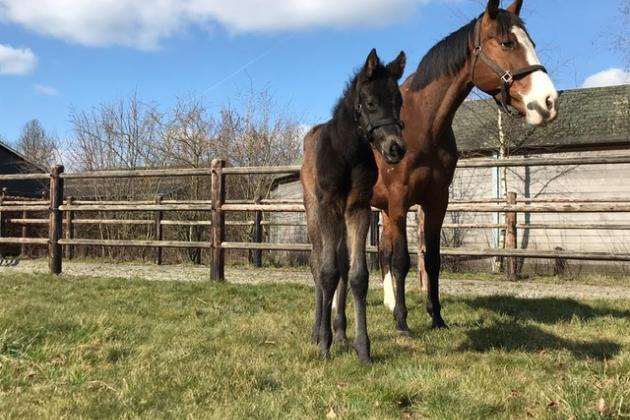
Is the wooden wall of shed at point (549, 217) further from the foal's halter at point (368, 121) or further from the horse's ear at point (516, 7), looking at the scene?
the foal's halter at point (368, 121)

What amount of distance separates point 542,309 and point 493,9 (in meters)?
3.15

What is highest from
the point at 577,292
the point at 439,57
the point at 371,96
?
the point at 439,57

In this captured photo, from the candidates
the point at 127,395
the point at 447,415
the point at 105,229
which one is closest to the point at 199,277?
the point at 127,395

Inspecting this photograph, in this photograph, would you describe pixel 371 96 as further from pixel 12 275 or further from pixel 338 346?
pixel 12 275

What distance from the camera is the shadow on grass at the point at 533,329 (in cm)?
375

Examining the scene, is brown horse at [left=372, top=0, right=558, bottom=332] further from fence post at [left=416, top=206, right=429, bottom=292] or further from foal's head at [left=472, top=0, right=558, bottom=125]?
fence post at [left=416, top=206, right=429, bottom=292]

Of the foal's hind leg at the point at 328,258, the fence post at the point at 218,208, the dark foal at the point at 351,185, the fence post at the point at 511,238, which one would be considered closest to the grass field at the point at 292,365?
the foal's hind leg at the point at 328,258

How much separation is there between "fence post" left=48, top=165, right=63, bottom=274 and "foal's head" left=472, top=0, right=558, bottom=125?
7960mm

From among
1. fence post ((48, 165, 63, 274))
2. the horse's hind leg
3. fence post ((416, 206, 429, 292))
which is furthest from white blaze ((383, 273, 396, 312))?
fence post ((48, 165, 63, 274))

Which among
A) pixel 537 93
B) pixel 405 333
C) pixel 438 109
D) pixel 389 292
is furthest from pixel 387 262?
pixel 537 93

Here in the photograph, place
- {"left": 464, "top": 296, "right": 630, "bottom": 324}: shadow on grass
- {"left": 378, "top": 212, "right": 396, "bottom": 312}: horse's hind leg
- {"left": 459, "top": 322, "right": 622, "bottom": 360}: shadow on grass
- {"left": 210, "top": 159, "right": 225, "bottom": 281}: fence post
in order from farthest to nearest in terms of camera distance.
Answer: {"left": 210, "top": 159, "right": 225, "bottom": 281}: fence post → {"left": 464, "top": 296, "right": 630, "bottom": 324}: shadow on grass → {"left": 378, "top": 212, "right": 396, "bottom": 312}: horse's hind leg → {"left": 459, "top": 322, "right": 622, "bottom": 360}: shadow on grass

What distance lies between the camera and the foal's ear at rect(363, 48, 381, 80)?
3213mm

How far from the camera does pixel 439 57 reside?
478 cm

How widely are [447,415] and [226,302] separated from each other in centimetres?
388
